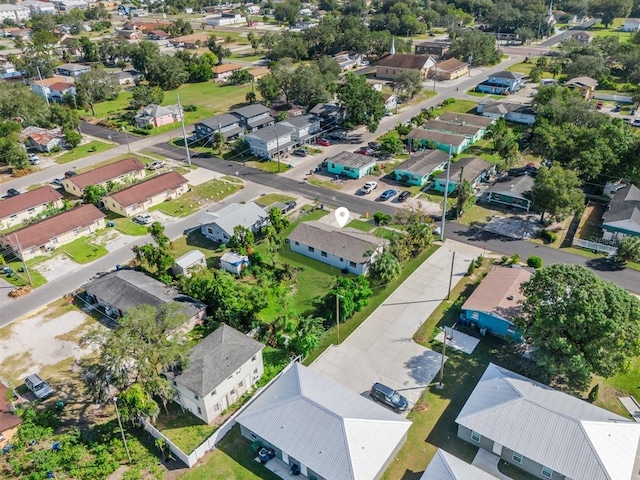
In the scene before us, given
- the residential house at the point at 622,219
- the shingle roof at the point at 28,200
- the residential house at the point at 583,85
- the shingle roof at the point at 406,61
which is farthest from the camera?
the shingle roof at the point at 406,61

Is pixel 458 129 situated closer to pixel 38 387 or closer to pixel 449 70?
pixel 449 70

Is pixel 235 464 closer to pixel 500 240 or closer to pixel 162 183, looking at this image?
pixel 500 240

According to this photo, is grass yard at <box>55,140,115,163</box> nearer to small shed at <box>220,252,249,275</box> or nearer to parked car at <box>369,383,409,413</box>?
small shed at <box>220,252,249,275</box>

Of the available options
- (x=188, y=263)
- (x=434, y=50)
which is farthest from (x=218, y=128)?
(x=434, y=50)

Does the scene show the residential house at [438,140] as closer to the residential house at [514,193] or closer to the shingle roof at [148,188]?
the residential house at [514,193]

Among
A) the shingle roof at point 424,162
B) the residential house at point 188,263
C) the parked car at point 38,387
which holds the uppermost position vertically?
the shingle roof at point 424,162

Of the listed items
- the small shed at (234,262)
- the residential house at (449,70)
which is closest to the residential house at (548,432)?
the small shed at (234,262)

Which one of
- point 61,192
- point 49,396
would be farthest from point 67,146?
point 49,396
